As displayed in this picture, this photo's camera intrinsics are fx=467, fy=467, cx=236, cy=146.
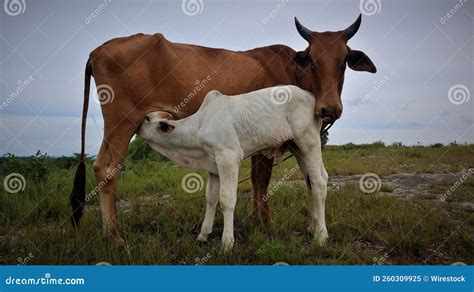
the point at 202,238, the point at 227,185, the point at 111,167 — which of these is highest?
the point at 111,167

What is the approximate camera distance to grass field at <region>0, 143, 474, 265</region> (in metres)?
4.66

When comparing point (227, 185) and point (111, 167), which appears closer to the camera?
point (227, 185)

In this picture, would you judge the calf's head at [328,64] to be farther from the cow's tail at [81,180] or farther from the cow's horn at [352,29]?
the cow's tail at [81,180]

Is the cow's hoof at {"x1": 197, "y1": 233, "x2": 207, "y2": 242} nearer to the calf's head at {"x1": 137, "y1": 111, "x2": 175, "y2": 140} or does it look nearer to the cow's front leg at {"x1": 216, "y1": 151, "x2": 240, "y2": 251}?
the cow's front leg at {"x1": 216, "y1": 151, "x2": 240, "y2": 251}

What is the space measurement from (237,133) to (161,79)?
3.72 ft

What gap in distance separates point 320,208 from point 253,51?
2.26m

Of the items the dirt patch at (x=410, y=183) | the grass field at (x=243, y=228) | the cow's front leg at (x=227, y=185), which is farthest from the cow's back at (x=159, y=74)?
the dirt patch at (x=410, y=183)

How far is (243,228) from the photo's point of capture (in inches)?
217

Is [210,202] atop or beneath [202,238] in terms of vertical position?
atop

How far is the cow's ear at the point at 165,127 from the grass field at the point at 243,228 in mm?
1154

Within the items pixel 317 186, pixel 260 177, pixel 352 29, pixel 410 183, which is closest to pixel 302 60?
pixel 352 29

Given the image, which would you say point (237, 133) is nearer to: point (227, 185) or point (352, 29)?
point (227, 185)

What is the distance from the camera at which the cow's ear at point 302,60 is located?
17.5 ft
